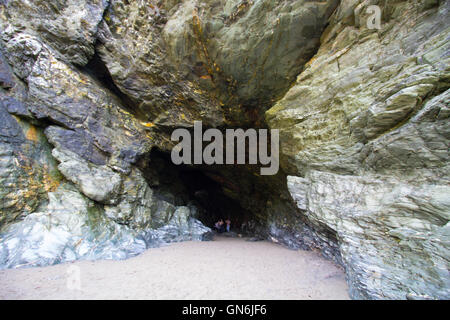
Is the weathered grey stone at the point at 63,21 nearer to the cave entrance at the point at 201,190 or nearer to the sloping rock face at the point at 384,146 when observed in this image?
the cave entrance at the point at 201,190

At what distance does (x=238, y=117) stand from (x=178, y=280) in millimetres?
6260

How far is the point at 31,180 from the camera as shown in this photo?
517 cm

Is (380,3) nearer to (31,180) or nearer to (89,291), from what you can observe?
(89,291)

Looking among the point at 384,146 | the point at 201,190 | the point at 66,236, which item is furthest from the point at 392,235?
the point at 201,190

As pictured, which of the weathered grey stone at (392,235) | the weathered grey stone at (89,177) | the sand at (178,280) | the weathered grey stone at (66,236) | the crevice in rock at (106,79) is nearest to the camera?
the weathered grey stone at (392,235)

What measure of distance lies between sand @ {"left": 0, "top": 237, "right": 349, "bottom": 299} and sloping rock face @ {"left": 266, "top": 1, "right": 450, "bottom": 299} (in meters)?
0.98

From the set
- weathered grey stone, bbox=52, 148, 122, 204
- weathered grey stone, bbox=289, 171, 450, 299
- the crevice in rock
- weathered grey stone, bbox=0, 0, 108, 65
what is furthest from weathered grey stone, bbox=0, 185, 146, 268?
weathered grey stone, bbox=289, 171, 450, 299

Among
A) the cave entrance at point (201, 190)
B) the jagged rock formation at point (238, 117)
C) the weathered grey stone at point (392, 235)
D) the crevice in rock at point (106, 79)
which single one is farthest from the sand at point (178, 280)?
the crevice in rock at point (106, 79)

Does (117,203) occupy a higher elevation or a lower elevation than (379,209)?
lower

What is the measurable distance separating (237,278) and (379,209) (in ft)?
9.95

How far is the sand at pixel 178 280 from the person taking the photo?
9.51ft

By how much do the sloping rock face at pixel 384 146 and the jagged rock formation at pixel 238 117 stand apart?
0.9 inches

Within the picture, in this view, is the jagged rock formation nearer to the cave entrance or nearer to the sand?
the sand
